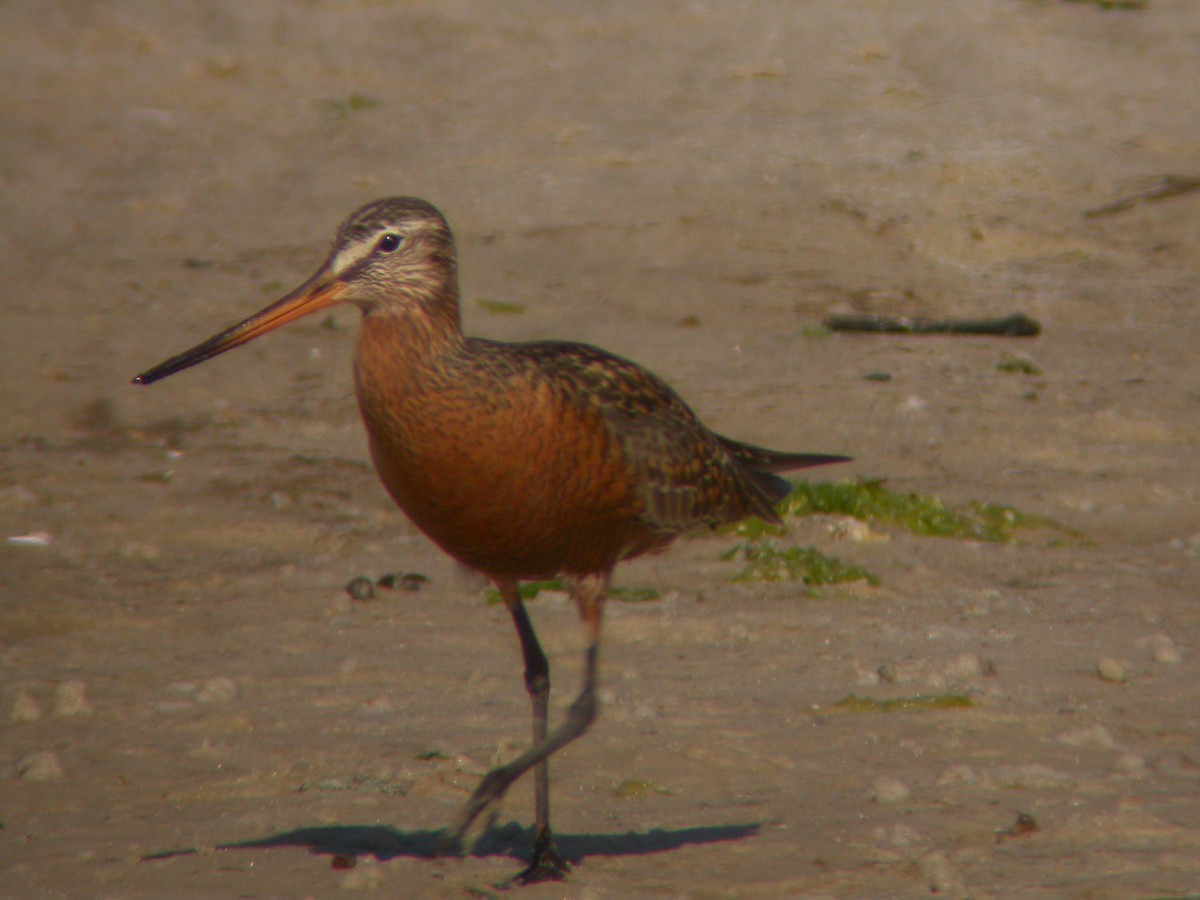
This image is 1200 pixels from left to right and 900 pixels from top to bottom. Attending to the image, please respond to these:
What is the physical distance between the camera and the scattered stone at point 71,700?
598 centimetres

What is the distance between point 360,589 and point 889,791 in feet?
9.04

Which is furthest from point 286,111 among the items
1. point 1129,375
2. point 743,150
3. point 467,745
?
point 467,745

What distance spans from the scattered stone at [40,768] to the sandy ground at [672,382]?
16mm

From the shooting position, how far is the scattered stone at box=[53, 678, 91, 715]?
19.6 feet

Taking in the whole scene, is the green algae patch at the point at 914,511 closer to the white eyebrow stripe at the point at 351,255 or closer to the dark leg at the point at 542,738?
the dark leg at the point at 542,738

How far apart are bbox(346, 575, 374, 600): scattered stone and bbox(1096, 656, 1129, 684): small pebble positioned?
9.84 ft

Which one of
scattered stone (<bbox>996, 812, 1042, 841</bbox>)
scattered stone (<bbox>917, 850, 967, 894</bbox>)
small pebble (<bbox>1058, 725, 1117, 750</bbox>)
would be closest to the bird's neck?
scattered stone (<bbox>917, 850, 967, 894</bbox>)

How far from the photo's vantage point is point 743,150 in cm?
1250

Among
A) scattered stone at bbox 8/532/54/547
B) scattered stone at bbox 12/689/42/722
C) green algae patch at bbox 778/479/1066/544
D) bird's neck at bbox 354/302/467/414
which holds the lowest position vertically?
scattered stone at bbox 12/689/42/722

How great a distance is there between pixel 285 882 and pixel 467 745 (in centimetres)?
114

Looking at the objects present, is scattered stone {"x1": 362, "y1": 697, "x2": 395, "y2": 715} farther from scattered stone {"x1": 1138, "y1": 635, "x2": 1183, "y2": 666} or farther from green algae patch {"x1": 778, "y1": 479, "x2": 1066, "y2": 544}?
scattered stone {"x1": 1138, "y1": 635, "x2": 1183, "y2": 666}

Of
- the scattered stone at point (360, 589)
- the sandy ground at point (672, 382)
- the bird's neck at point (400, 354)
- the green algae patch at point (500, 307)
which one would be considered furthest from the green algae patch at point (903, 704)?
the green algae patch at point (500, 307)

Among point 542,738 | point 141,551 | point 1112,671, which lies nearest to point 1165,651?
point 1112,671

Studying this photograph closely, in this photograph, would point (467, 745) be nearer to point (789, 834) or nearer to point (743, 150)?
point (789, 834)
